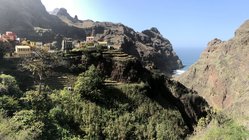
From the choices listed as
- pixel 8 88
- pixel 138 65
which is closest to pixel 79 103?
pixel 8 88

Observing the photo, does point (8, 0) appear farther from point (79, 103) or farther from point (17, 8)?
point (79, 103)

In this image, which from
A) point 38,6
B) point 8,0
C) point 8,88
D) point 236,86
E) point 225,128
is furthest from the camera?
point 38,6

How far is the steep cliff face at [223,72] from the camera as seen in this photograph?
343 feet

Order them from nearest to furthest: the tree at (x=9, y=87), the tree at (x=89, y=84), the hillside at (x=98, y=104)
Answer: the hillside at (x=98, y=104), the tree at (x=9, y=87), the tree at (x=89, y=84)

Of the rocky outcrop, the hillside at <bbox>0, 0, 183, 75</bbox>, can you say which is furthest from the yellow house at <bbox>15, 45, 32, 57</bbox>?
the hillside at <bbox>0, 0, 183, 75</bbox>

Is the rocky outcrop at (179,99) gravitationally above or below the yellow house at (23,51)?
below

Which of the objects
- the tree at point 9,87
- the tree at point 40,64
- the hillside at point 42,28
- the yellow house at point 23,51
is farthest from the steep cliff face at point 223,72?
the tree at point 9,87

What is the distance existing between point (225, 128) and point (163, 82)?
27719 millimetres

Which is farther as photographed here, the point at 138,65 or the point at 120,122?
the point at 138,65

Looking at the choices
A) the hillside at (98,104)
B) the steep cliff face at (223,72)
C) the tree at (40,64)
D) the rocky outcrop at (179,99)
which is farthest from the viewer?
the steep cliff face at (223,72)

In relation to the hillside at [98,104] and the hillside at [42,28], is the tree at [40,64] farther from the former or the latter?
the hillside at [42,28]

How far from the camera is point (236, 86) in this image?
341 ft

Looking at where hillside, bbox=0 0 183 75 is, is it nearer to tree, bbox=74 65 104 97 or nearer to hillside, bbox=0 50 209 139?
hillside, bbox=0 50 209 139

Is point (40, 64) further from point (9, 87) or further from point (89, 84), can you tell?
point (9, 87)
